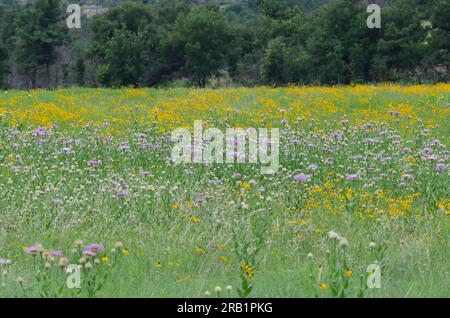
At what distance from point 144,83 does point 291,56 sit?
33.8 ft

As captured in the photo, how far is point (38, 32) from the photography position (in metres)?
45.3

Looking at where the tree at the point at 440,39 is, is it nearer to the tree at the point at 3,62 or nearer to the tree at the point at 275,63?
the tree at the point at 275,63

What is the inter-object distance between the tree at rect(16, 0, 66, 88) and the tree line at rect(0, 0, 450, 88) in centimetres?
7

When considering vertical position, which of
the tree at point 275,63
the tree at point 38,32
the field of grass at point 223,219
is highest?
the tree at point 38,32

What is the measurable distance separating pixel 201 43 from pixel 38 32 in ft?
36.8

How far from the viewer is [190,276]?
17.7 feet

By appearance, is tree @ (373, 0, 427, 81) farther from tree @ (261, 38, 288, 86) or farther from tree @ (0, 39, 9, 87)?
tree @ (0, 39, 9, 87)

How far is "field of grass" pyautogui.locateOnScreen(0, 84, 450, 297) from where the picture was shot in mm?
5059

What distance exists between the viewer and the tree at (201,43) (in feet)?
144

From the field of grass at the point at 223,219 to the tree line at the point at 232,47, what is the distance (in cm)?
2827

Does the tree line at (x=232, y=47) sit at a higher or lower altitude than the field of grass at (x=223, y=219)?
higher

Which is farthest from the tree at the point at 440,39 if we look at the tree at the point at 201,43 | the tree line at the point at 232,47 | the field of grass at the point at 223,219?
the field of grass at the point at 223,219
